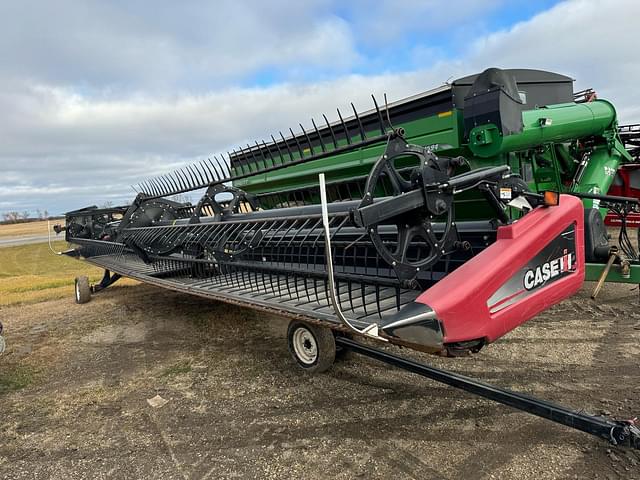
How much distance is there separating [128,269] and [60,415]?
2.61 m

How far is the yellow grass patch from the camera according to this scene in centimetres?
823

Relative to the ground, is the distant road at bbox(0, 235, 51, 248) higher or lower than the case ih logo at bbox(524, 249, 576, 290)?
lower

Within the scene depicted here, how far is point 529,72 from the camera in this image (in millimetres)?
4754

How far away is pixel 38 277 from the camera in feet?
35.8

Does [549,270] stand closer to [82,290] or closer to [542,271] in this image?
[542,271]

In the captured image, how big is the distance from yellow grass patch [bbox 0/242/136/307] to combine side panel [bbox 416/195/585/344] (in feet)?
26.0

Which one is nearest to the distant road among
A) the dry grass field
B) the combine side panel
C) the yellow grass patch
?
the dry grass field

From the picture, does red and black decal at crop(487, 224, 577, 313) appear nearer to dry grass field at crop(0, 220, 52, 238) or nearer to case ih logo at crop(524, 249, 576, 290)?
case ih logo at crop(524, 249, 576, 290)

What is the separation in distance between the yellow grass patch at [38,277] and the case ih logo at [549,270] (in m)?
8.08

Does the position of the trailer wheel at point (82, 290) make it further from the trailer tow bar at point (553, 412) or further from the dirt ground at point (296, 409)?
the trailer tow bar at point (553, 412)

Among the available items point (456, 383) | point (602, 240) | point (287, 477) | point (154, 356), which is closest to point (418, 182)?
point (456, 383)

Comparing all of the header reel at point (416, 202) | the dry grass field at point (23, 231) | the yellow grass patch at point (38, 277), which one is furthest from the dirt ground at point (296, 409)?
the dry grass field at point (23, 231)

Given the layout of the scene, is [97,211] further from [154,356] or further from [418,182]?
[418,182]

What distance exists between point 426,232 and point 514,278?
51 cm
